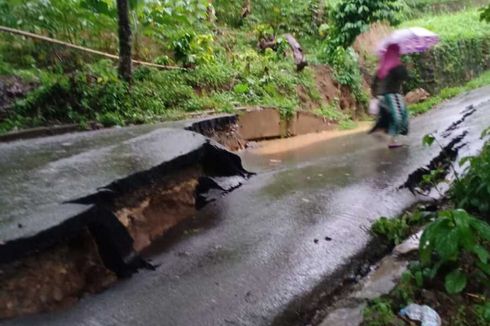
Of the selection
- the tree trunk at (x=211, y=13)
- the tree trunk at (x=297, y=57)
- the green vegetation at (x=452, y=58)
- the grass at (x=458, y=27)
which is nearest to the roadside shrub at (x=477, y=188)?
the tree trunk at (x=297, y=57)

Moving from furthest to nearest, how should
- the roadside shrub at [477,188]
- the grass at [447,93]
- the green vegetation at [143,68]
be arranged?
1. the grass at [447,93]
2. the green vegetation at [143,68]
3. the roadside shrub at [477,188]

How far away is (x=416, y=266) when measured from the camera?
10.8ft

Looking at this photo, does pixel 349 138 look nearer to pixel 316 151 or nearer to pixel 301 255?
pixel 316 151

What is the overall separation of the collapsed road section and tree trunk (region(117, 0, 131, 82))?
8.52ft

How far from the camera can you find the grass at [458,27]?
17516mm

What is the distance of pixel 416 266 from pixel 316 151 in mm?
4510

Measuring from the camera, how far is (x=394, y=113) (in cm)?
694

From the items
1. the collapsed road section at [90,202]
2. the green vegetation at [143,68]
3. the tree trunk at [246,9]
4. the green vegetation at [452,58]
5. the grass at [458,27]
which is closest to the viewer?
the collapsed road section at [90,202]

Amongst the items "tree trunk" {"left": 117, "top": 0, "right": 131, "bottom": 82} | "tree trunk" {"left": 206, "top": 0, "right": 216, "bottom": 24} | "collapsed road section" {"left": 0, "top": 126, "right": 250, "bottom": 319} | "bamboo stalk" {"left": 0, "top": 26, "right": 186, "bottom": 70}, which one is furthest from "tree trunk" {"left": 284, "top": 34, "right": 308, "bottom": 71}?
"collapsed road section" {"left": 0, "top": 126, "right": 250, "bottom": 319}

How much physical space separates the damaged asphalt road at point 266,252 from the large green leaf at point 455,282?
74cm

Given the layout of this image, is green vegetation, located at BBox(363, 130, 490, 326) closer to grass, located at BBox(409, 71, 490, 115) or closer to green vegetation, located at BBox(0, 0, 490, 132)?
green vegetation, located at BBox(0, 0, 490, 132)

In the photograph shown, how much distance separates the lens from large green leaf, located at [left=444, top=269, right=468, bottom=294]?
2.97 meters

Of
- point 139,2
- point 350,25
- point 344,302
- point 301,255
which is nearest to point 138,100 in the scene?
point 139,2

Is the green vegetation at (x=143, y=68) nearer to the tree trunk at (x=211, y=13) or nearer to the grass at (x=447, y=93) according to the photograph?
the tree trunk at (x=211, y=13)
